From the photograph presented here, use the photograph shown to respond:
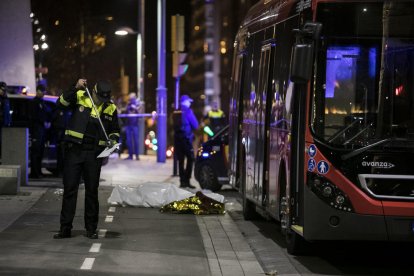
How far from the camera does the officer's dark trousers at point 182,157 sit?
19.4 metres

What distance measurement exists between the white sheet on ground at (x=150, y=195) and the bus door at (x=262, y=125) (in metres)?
2.55

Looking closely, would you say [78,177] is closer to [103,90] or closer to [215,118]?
[103,90]

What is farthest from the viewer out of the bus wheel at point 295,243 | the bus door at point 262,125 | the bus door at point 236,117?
the bus door at point 236,117

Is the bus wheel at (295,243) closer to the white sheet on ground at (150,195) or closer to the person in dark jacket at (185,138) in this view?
the white sheet on ground at (150,195)

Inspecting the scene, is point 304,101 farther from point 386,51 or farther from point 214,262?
point 214,262

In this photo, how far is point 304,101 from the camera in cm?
959

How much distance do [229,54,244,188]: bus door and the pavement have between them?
852 mm

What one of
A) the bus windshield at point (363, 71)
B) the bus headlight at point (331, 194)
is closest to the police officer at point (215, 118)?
the bus windshield at point (363, 71)

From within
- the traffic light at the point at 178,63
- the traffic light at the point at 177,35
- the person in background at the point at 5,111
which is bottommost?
the person in background at the point at 5,111

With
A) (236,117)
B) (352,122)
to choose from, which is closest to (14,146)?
(236,117)

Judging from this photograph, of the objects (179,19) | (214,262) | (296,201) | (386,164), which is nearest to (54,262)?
(214,262)

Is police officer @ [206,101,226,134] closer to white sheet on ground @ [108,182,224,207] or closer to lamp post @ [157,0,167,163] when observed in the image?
lamp post @ [157,0,167,163]

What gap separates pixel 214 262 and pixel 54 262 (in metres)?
1.71

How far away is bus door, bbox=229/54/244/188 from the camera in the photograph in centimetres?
1505
